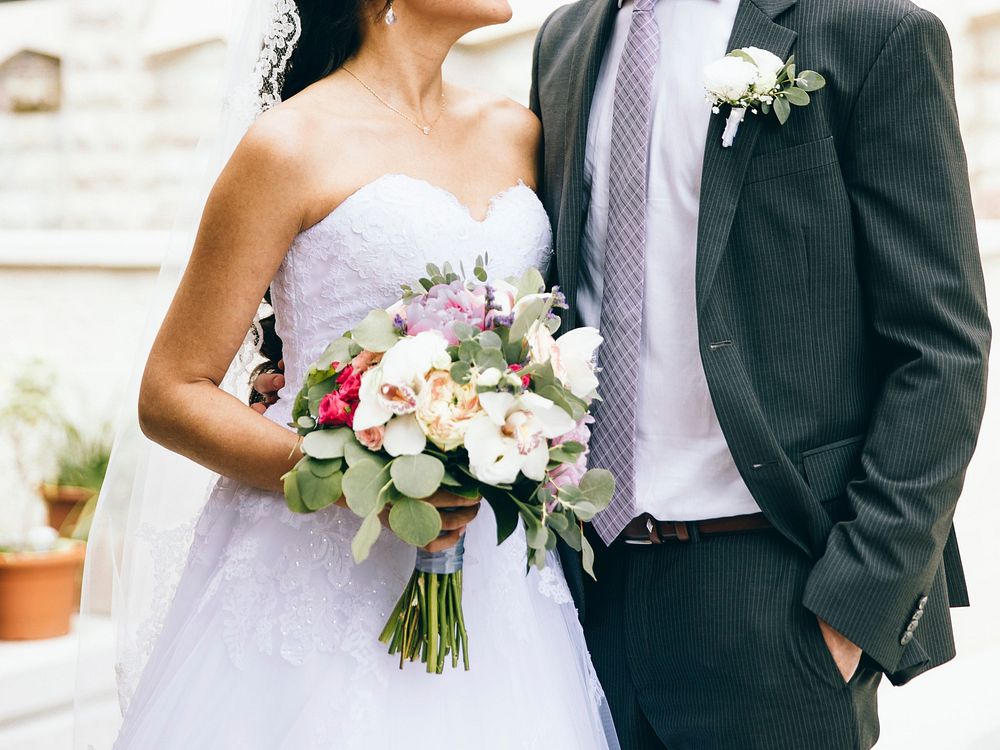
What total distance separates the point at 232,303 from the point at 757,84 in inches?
36.9

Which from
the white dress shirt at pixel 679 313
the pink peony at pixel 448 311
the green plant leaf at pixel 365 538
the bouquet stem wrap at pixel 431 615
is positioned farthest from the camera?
the white dress shirt at pixel 679 313

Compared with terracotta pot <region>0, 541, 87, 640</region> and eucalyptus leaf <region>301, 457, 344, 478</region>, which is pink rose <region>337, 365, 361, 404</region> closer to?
eucalyptus leaf <region>301, 457, 344, 478</region>

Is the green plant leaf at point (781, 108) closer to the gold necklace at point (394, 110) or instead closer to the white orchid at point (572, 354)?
the white orchid at point (572, 354)

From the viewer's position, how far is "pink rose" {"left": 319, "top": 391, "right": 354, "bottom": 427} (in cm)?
158

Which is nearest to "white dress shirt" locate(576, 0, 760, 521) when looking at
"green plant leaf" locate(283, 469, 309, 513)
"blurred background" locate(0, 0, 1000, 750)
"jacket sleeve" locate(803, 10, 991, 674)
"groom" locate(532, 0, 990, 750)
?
"groom" locate(532, 0, 990, 750)

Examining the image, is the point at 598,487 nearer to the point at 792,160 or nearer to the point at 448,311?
the point at 448,311

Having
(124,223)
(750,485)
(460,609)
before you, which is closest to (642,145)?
(750,485)

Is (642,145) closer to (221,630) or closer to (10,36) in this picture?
(221,630)

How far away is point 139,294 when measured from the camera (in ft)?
14.5

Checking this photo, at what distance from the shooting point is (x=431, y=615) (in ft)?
5.67

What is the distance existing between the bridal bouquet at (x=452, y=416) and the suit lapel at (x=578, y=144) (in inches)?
14.0

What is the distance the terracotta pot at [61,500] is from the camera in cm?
406

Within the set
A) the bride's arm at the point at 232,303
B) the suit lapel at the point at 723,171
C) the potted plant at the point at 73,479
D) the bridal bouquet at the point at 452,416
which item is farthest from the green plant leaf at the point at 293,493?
the potted plant at the point at 73,479

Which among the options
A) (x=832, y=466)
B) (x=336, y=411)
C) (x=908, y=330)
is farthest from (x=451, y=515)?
(x=908, y=330)
